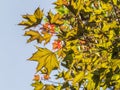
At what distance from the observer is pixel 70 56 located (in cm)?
318

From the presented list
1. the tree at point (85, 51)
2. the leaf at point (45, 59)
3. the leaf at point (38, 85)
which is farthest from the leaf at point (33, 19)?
the leaf at point (38, 85)

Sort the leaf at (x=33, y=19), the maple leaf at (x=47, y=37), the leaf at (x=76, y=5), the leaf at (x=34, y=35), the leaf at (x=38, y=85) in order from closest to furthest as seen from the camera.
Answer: the leaf at (x=76, y=5), the leaf at (x=33, y=19), the leaf at (x=34, y=35), the maple leaf at (x=47, y=37), the leaf at (x=38, y=85)

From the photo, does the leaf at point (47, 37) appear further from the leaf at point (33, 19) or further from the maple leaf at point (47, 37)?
the leaf at point (33, 19)

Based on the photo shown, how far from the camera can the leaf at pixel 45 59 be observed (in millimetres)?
2865

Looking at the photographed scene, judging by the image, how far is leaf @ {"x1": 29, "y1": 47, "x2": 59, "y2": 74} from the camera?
9.40ft

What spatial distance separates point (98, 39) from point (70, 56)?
493 millimetres

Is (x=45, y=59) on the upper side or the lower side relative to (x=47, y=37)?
lower

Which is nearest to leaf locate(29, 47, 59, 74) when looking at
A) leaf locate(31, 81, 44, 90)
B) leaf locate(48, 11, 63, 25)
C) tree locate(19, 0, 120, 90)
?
tree locate(19, 0, 120, 90)

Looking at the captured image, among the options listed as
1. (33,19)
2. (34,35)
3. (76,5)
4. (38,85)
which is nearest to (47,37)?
(34,35)

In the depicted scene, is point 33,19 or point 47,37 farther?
point 47,37

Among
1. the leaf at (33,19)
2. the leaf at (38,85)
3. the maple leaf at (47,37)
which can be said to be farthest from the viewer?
the leaf at (38,85)

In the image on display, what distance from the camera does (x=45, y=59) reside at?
9.53ft

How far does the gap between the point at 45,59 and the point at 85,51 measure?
0.74 m

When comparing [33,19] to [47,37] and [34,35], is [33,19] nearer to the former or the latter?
[34,35]
